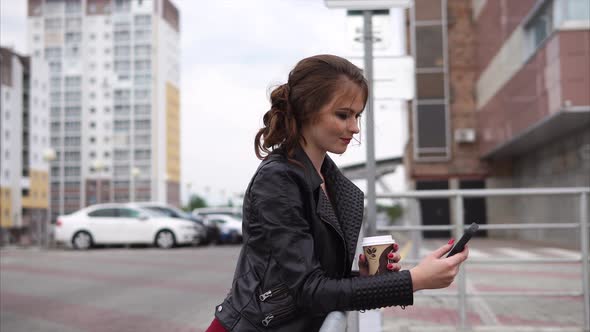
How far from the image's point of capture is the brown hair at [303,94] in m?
1.88

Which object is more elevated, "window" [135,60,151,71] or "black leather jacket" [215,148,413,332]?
"window" [135,60,151,71]

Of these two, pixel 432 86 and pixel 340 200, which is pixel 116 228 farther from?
pixel 340 200

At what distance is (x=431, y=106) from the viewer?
35.9m

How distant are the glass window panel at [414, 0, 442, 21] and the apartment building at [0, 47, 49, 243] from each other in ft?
202

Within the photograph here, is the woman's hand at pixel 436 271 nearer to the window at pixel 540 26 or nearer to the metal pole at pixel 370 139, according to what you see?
the metal pole at pixel 370 139

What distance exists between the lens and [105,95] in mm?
134625

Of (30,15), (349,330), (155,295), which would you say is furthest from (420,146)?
(30,15)

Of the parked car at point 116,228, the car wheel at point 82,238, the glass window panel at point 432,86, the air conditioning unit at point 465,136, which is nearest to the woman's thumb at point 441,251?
the parked car at point 116,228

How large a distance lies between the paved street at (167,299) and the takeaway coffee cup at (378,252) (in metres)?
4.80

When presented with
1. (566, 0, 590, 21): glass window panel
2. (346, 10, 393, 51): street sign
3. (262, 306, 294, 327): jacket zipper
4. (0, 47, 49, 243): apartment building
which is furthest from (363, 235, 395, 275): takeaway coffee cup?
(0, 47, 49, 243): apartment building

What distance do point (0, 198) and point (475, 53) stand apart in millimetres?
68902

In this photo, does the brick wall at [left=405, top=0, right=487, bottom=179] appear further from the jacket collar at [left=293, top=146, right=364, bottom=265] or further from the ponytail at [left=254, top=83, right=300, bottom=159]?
the ponytail at [left=254, top=83, right=300, bottom=159]

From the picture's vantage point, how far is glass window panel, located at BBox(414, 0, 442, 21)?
3631cm

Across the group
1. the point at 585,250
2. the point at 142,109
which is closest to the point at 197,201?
the point at 142,109
